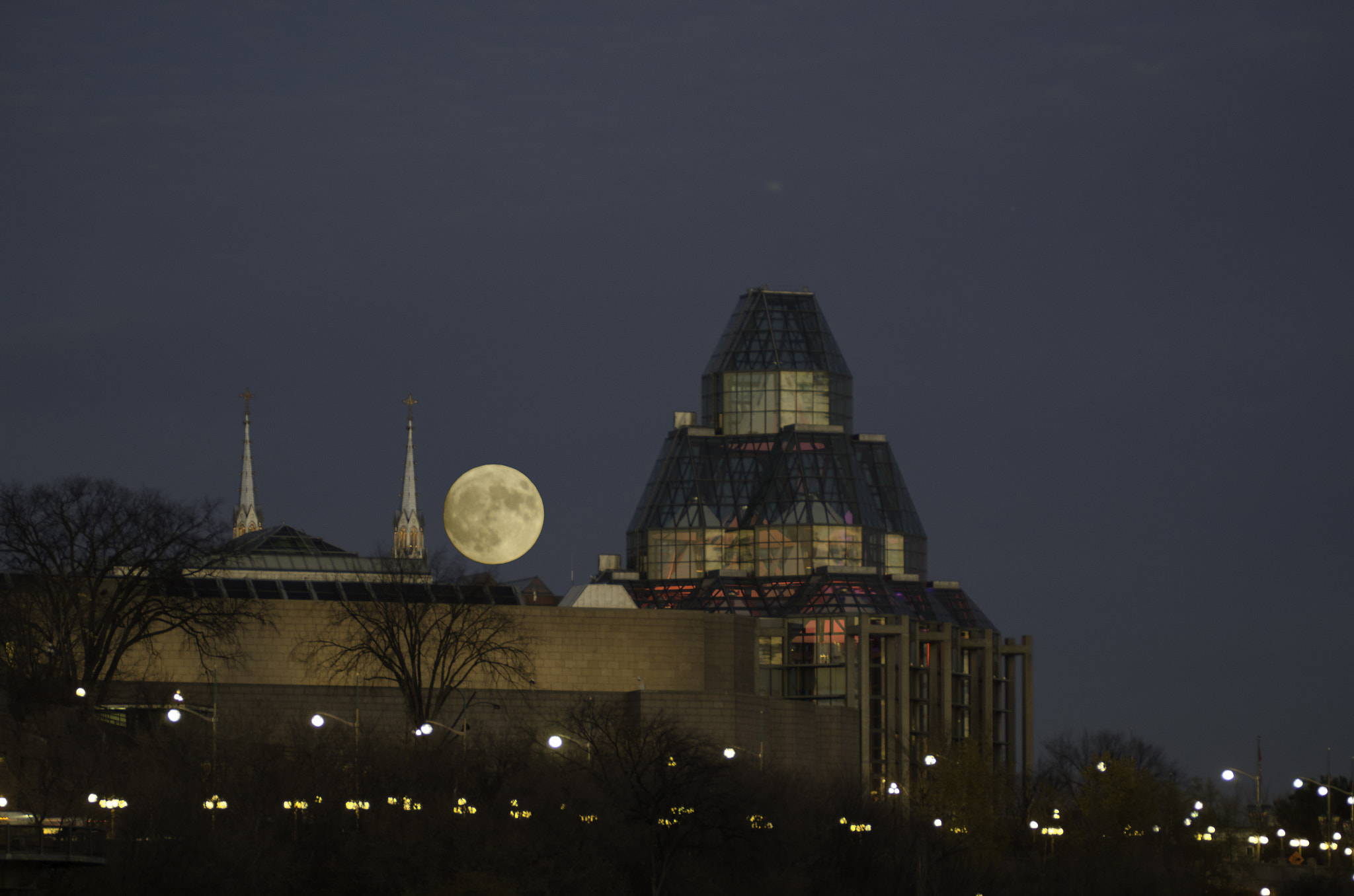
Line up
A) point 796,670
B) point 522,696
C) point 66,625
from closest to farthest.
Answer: point 66,625, point 522,696, point 796,670

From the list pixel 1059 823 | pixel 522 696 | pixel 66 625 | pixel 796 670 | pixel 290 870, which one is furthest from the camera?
pixel 796 670

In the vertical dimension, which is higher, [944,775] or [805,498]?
[805,498]

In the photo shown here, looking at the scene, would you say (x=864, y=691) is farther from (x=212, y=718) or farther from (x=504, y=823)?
(x=212, y=718)

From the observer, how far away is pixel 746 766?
11000cm

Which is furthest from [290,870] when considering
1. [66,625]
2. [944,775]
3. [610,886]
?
[944,775]

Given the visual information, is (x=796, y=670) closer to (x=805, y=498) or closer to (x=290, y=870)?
(x=805, y=498)

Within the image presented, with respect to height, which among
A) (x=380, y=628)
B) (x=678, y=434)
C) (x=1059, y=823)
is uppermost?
(x=678, y=434)

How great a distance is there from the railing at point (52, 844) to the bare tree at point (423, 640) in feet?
109

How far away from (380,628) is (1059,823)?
3850 cm

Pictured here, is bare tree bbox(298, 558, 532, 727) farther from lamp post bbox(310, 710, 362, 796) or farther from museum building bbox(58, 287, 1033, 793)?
lamp post bbox(310, 710, 362, 796)

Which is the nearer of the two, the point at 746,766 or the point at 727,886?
the point at 727,886

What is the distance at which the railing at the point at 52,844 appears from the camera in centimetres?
7875

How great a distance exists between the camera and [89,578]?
11044 cm

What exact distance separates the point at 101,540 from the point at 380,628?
1516 centimetres
